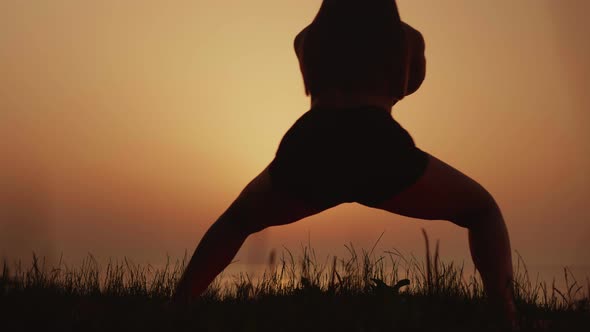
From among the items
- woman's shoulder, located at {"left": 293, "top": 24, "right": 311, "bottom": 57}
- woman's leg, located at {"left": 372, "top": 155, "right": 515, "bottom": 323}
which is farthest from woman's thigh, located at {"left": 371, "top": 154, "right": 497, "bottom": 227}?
woman's shoulder, located at {"left": 293, "top": 24, "right": 311, "bottom": 57}

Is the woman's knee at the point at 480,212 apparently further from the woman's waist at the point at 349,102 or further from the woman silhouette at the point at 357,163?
the woman's waist at the point at 349,102

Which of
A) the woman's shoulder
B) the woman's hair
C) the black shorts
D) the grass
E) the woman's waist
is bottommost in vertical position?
the grass

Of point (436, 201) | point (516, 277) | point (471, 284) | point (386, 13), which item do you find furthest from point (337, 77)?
point (516, 277)

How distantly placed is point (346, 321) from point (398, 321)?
0.77 ft

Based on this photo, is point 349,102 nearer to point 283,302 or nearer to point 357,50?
point 357,50

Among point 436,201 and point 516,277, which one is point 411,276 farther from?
point 436,201

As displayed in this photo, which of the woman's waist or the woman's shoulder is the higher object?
the woman's shoulder

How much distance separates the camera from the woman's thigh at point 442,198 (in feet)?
10.3

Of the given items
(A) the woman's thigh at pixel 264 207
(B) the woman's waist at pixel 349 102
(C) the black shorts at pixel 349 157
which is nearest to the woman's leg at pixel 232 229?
(A) the woman's thigh at pixel 264 207

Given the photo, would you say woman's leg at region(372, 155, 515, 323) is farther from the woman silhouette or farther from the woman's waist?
→ the woman's waist

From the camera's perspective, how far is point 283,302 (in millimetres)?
3836

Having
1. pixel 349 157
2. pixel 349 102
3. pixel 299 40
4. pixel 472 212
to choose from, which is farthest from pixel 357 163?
pixel 299 40

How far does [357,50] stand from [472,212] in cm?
104

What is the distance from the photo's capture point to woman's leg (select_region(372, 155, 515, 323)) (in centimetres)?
315
